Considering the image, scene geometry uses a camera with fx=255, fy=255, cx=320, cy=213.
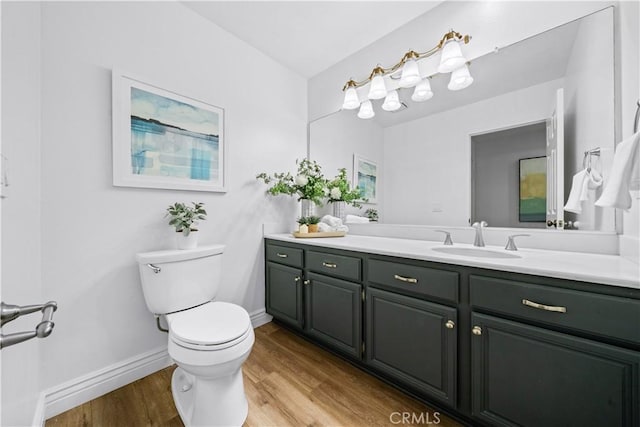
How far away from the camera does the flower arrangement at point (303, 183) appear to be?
2.20 meters

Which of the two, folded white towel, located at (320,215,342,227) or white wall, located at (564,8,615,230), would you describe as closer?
white wall, located at (564,8,615,230)

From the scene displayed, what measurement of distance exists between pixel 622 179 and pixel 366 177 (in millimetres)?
1485

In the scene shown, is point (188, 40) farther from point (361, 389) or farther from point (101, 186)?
point (361, 389)

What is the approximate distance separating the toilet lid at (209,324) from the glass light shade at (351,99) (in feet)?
5.98

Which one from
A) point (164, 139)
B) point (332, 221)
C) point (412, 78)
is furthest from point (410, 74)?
point (164, 139)

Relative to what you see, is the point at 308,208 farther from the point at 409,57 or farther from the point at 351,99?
the point at 409,57

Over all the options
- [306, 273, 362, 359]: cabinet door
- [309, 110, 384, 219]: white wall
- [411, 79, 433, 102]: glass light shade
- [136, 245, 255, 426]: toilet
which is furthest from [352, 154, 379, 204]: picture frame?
[136, 245, 255, 426]: toilet

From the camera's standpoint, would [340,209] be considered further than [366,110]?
Yes

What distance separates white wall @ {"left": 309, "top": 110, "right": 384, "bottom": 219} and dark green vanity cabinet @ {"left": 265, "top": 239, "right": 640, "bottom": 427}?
89 cm

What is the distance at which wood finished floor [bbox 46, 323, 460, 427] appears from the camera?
1.23 meters

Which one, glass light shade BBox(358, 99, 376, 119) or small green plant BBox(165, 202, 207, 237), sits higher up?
glass light shade BBox(358, 99, 376, 119)

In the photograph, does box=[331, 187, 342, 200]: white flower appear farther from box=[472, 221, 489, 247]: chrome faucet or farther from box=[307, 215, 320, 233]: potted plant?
box=[472, 221, 489, 247]: chrome faucet

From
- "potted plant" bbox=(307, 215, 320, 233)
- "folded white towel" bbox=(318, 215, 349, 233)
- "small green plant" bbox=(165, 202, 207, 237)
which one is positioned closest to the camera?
"small green plant" bbox=(165, 202, 207, 237)

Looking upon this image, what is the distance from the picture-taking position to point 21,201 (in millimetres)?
990
